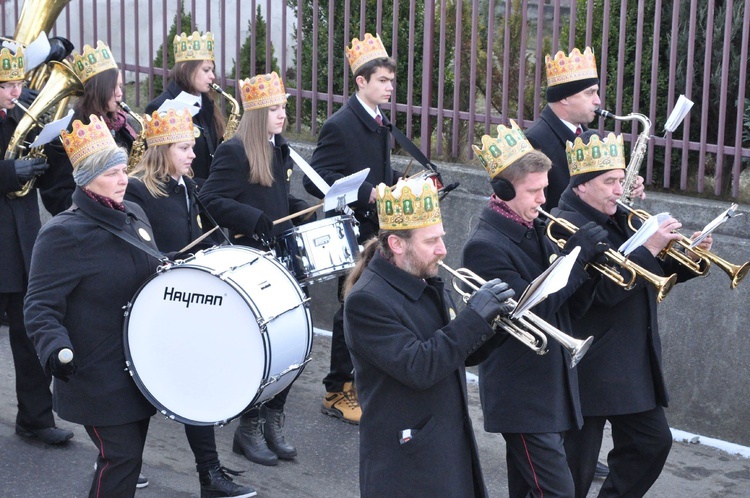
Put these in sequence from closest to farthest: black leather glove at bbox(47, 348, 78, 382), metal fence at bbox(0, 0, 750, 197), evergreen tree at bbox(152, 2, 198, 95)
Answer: black leather glove at bbox(47, 348, 78, 382), metal fence at bbox(0, 0, 750, 197), evergreen tree at bbox(152, 2, 198, 95)

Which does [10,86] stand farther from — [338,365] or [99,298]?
[338,365]

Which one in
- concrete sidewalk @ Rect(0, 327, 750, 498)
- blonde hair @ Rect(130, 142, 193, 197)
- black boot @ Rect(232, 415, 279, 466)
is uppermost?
blonde hair @ Rect(130, 142, 193, 197)

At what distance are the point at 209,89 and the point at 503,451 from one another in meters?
3.00

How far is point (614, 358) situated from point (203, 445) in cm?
198

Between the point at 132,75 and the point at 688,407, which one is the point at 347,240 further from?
the point at 132,75

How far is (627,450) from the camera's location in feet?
17.9

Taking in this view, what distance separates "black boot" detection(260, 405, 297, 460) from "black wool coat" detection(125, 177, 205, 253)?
3.84 ft

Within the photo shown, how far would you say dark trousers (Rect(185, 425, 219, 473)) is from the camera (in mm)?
5805

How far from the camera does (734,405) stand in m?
6.95

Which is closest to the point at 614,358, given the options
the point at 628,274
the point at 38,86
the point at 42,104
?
the point at 628,274

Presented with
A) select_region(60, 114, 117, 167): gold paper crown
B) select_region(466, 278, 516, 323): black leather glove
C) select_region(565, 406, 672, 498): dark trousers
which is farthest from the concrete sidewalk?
select_region(466, 278, 516, 323): black leather glove

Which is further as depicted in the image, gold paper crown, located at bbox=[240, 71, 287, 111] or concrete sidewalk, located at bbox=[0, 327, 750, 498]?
gold paper crown, located at bbox=[240, 71, 287, 111]

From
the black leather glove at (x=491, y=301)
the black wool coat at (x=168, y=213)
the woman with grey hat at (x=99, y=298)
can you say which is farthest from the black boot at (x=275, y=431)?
the black leather glove at (x=491, y=301)

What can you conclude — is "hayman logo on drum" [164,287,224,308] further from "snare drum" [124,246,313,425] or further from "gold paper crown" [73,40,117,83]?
"gold paper crown" [73,40,117,83]
